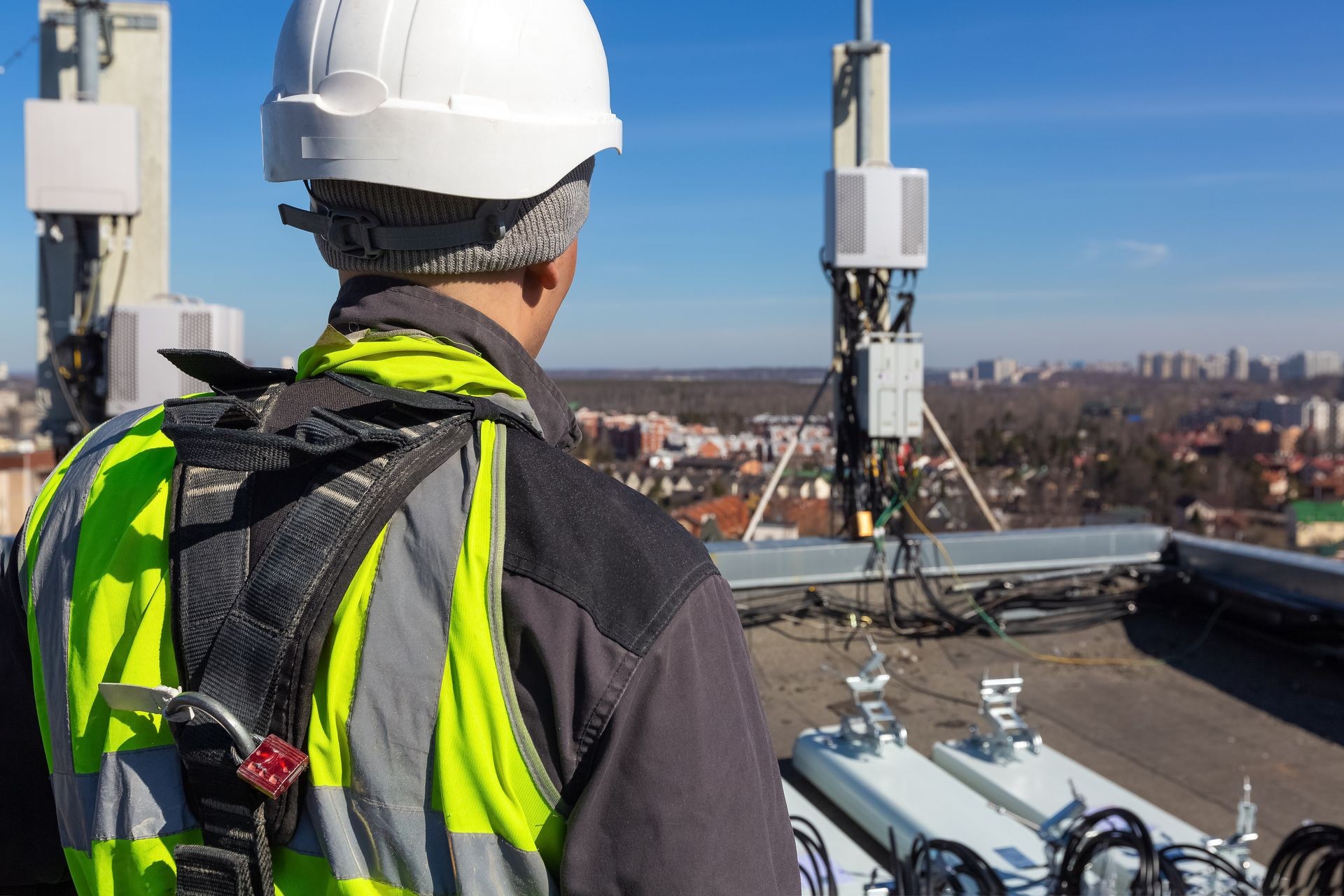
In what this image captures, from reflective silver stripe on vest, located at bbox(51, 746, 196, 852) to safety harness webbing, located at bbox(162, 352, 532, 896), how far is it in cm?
3

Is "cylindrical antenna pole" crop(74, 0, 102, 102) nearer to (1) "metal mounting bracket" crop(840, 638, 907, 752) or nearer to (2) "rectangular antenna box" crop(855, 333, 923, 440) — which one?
(2) "rectangular antenna box" crop(855, 333, 923, 440)

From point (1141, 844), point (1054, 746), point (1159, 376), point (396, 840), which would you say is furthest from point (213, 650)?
point (1159, 376)

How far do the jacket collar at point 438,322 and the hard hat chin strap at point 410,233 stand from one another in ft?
0.13

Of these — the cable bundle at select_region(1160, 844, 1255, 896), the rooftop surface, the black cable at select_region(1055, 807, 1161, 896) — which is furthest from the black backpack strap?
the rooftop surface

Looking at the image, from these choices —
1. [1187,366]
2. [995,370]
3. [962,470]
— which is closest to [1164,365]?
[1187,366]

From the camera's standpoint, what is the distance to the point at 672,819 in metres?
0.93

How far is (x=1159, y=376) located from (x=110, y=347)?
79.6 meters

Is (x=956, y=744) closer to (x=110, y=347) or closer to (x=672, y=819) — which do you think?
(x=672, y=819)

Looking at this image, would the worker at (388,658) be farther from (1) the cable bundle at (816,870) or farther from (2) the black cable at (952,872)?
(2) the black cable at (952,872)

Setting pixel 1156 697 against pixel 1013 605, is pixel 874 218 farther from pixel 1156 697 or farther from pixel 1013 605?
pixel 1156 697

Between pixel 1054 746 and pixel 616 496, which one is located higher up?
pixel 616 496

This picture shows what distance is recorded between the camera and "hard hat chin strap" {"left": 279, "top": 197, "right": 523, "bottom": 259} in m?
1.21

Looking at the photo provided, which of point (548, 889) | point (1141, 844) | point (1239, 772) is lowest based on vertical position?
point (1239, 772)

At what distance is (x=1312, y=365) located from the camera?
250ft
